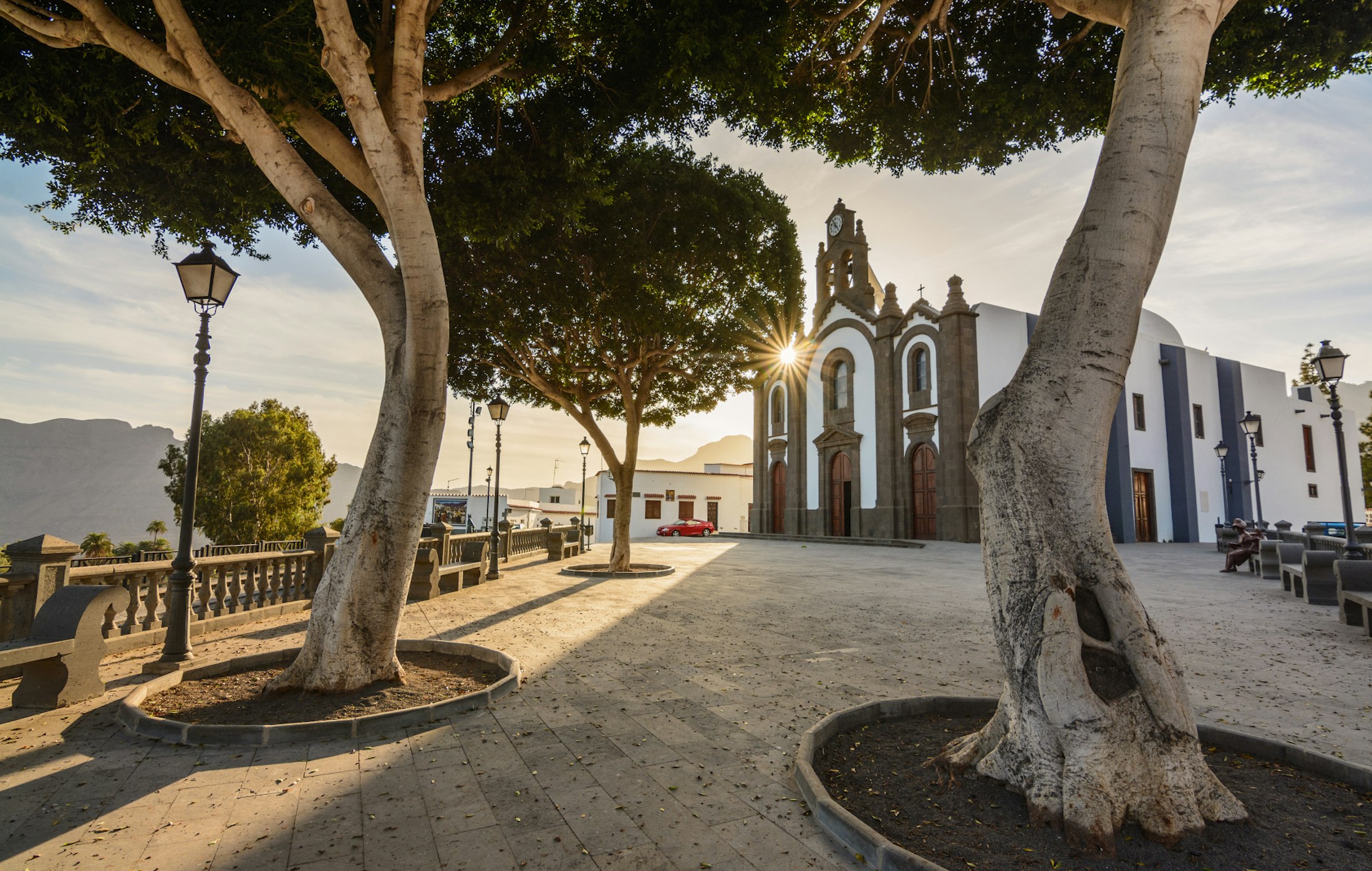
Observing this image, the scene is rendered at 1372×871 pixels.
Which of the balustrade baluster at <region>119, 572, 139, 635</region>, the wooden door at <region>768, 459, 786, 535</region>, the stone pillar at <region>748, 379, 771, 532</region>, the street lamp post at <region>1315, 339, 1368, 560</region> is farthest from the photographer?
the stone pillar at <region>748, 379, 771, 532</region>

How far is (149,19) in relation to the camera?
599 centimetres

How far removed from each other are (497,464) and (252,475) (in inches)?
1064

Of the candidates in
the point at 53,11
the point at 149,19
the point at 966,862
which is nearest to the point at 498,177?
the point at 149,19

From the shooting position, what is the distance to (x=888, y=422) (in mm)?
30172

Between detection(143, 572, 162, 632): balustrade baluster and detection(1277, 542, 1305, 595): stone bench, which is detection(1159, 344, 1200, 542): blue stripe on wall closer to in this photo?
detection(1277, 542, 1305, 595): stone bench

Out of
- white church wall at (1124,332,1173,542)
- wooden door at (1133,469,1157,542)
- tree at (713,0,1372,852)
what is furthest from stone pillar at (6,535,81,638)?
wooden door at (1133,469,1157,542)

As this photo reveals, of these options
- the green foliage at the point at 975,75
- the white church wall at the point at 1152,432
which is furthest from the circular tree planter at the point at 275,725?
the white church wall at the point at 1152,432

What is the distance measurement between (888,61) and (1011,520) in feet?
21.5

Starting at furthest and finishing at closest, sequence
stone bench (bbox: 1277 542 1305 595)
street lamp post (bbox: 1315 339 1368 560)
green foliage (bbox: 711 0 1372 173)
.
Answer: stone bench (bbox: 1277 542 1305 595), street lamp post (bbox: 1315 339 1368 560), green foliage (bbox: 711 0 1372 173)

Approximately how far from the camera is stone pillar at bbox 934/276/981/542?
86.3ft

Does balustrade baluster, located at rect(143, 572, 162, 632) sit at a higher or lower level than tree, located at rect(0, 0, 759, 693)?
lower

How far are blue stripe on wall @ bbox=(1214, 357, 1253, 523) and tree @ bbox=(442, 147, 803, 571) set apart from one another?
29.6m

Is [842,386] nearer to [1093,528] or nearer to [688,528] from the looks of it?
[688,528]

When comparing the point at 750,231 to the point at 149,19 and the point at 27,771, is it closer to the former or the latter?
the point at 149,19
